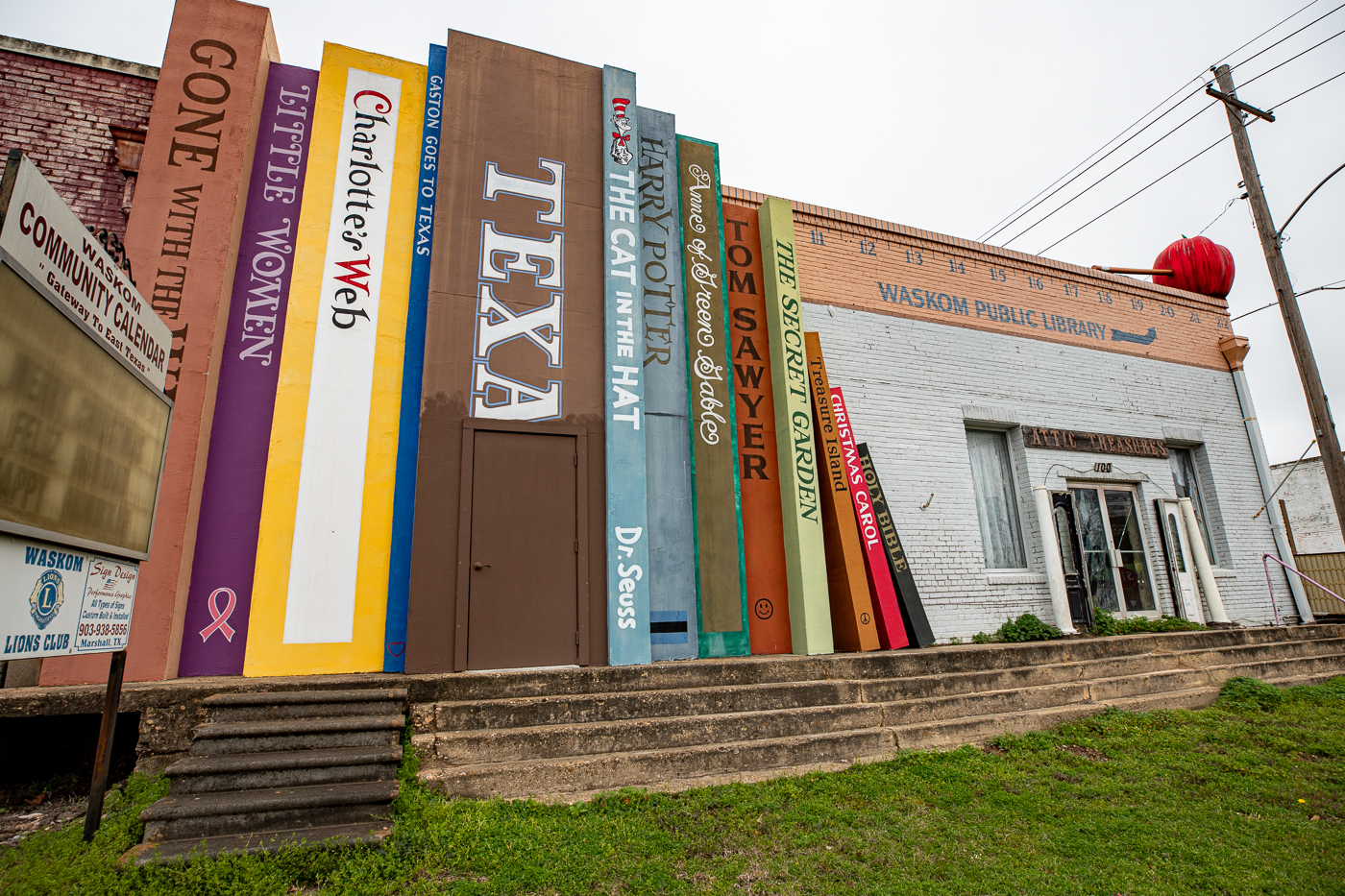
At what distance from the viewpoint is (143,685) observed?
180 inches

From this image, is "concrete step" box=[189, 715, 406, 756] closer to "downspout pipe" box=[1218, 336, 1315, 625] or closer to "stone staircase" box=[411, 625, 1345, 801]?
"stone staircase" box=[411, 625, 1345, 801]

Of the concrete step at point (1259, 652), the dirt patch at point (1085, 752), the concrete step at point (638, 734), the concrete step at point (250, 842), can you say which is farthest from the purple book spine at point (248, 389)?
the concrete step at point (1259, 652)

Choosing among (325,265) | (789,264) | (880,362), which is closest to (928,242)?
(880,362)

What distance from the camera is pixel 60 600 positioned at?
9.27 feet

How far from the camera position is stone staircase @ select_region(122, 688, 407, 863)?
3.48 meters

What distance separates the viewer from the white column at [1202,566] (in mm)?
9648

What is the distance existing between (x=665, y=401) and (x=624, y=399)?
0.54 meters

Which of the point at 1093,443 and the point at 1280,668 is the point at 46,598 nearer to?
the point at 1280,668

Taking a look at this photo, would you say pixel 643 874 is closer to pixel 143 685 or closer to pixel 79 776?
pixel 143 685

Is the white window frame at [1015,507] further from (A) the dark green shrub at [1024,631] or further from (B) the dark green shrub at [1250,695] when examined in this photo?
(B) the dark green shrub at [1250,695]

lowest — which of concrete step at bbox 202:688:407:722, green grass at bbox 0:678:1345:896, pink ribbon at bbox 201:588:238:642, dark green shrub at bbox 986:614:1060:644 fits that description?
green grass at bbox 0:678:1345:896

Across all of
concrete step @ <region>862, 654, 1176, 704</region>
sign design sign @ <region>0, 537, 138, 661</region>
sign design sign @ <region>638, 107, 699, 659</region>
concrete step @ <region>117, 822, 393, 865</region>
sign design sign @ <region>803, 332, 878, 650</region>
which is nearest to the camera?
sign design sign @ <region>0, 537, 138, 661</region>

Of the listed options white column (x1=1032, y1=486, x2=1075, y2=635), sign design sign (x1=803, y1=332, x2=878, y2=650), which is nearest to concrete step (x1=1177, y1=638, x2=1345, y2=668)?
white column (x1=1032, y1=486, x2=1075, y2=635)

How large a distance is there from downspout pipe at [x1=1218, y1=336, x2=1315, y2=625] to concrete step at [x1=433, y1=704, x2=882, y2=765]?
400 inches
